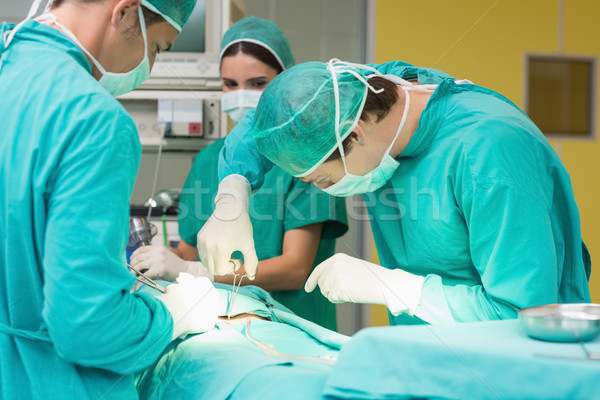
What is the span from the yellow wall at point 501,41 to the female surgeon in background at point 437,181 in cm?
174

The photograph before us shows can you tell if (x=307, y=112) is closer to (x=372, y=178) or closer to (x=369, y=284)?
(x=372, y=178)

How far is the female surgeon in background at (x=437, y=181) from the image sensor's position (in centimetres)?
113

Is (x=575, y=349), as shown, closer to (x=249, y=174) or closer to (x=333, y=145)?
(x=333, y=145)

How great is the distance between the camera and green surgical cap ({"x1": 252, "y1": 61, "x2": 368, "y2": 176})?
1.23 metres

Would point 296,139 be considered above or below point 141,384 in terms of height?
above

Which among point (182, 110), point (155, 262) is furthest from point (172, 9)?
point (182, 110)

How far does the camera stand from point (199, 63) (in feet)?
8.70

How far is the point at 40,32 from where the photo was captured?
98cm

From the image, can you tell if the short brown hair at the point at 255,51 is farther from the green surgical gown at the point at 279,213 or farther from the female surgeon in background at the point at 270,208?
the green surgical gown at the point at 279,213

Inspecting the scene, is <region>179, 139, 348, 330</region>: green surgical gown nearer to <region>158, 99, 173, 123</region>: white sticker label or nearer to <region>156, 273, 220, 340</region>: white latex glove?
<region>158, 99, 173, 123</region>: white sticker label

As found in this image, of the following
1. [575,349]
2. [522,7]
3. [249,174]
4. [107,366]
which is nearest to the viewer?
[575,349]

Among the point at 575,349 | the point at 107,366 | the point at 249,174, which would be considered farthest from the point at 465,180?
the point at 107,366

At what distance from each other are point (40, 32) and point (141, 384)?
0.77 m

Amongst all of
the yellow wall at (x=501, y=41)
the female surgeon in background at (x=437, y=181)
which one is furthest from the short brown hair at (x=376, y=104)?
the yellow wall at (x=501, y=41)
